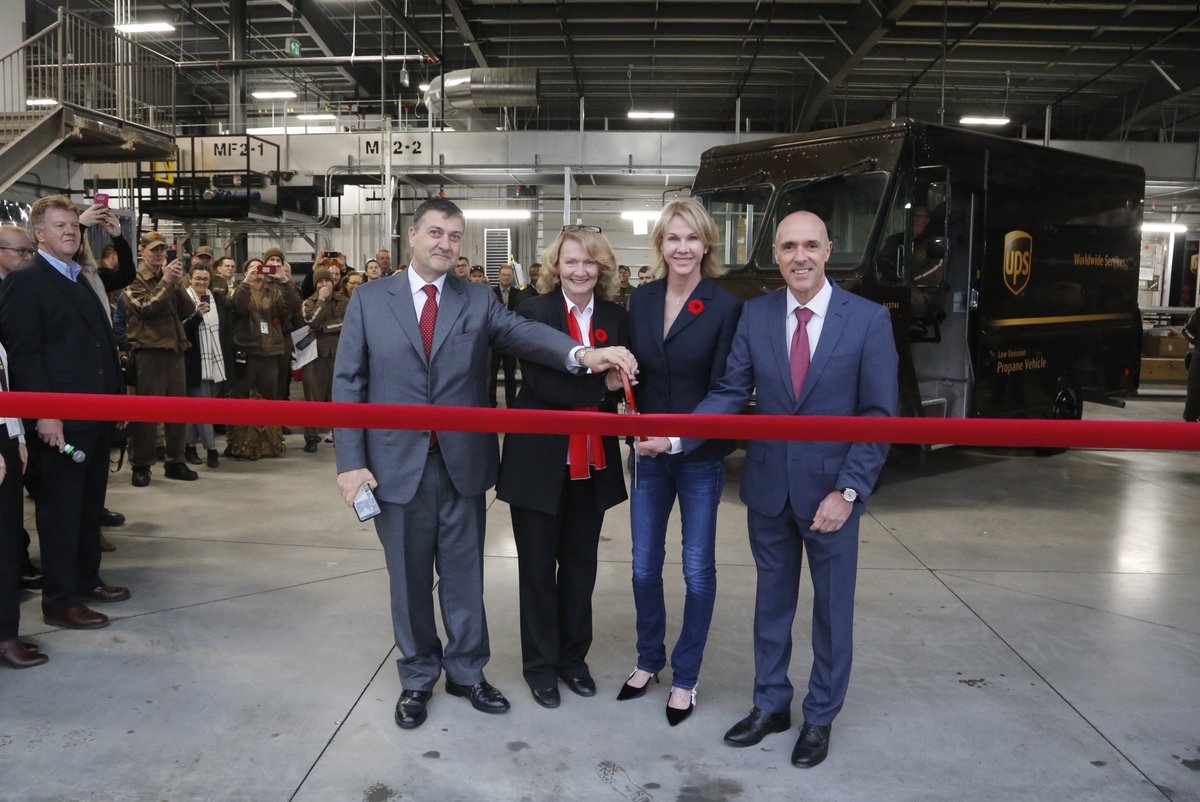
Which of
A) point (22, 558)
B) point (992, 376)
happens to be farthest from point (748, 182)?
point (22, 558)

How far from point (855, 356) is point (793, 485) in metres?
0.47

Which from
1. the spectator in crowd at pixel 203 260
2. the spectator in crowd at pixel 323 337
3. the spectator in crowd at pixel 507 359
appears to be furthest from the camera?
the spectator in crowd at pixel 507 359

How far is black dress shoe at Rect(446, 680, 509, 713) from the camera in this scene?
3432mm

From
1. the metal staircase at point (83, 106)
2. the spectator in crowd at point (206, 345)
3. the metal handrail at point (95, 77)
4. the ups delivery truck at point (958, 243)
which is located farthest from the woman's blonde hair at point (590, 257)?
the metal handrail at point (95, 77)

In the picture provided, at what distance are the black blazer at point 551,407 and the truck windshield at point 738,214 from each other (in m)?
4.61

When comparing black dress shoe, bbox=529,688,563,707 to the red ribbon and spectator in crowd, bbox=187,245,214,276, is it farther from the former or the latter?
spectator in crowd, bbox=187,245,214,276

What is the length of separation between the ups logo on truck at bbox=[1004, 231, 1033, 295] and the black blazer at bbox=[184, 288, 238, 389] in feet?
22.3

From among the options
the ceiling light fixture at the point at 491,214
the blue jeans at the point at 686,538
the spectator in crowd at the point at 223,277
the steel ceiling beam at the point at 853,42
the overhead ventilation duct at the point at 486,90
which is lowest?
the blue jeans at the point at 686,538

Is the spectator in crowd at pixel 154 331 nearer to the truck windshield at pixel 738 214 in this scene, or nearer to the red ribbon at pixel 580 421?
the truck windshield at pixel 738 214

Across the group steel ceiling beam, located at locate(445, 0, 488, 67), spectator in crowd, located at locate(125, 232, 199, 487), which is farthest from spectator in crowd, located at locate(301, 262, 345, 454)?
steel ceiling beam, located at locate(445, 0, 488, 67)

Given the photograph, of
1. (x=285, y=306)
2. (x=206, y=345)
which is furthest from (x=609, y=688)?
(x=285, y=306)

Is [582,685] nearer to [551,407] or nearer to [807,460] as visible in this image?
[551,407]

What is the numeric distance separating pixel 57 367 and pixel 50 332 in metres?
0.17

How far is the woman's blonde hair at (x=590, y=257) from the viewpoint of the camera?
3.34m
